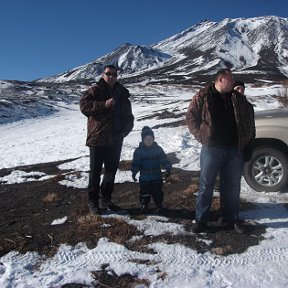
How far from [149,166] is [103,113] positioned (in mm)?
966

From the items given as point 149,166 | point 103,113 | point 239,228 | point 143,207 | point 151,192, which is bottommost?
point 239,228

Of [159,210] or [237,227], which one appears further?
[159,210]

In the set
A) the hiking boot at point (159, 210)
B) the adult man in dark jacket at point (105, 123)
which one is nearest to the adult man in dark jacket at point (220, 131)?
the hiking boot at point (159, 210)

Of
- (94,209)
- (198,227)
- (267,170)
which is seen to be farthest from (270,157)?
(94,209)

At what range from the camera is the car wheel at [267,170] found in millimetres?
6520

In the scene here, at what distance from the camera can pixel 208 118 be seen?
4.93 m

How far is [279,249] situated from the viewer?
4680 millimetres

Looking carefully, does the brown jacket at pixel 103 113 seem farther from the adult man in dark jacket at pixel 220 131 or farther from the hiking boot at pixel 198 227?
the hiking boot at pixel 198 227

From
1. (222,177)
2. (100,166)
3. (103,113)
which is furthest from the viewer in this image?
(100,166)

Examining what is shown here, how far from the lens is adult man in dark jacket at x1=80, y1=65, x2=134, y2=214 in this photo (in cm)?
564

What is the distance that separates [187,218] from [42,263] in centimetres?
201

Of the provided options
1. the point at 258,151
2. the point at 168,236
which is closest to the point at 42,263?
the point at 168,236

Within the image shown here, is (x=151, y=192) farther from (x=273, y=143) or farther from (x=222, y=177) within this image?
(x=273, y=143)

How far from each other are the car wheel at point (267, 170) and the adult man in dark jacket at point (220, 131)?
156 centimetres
